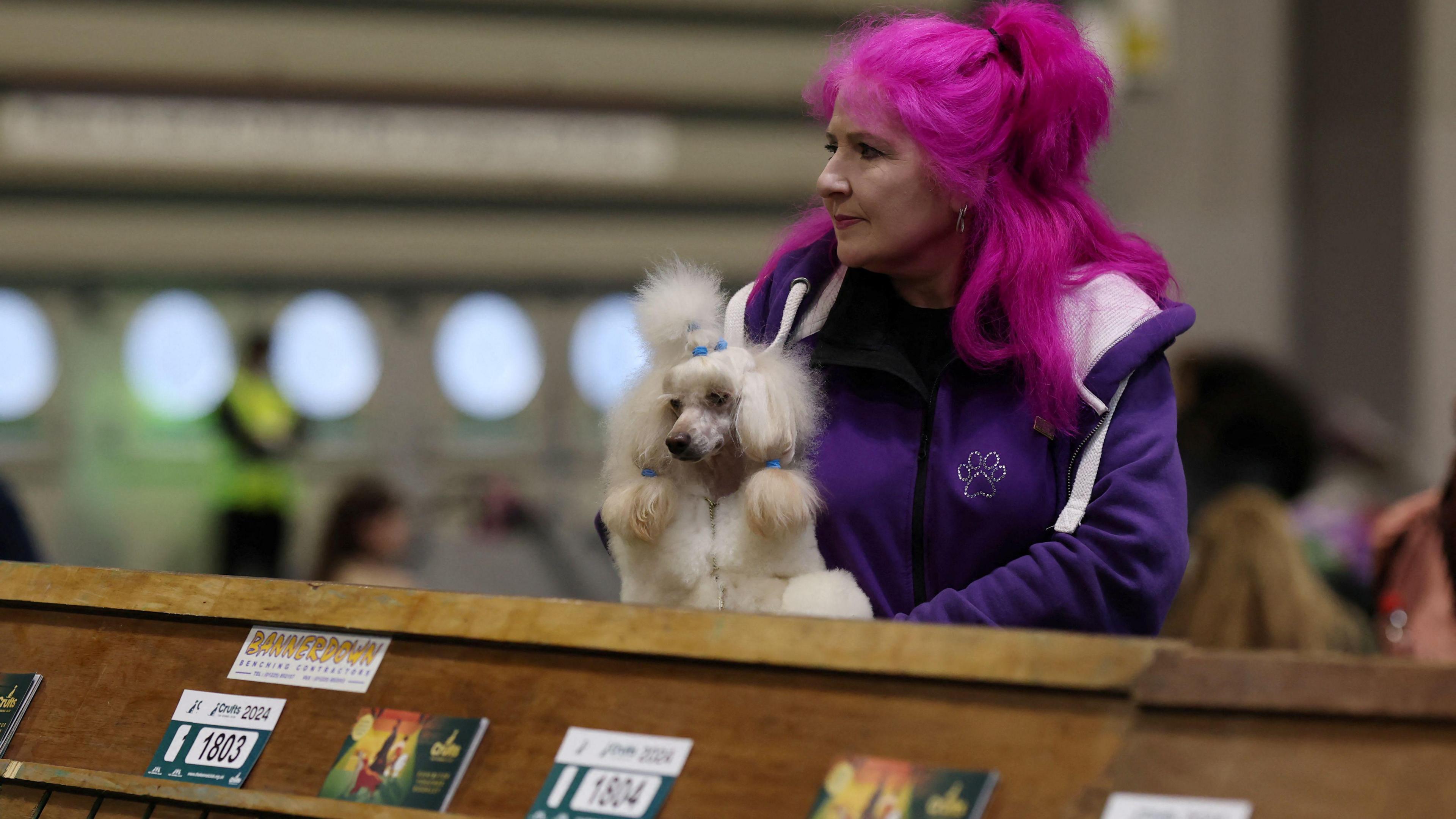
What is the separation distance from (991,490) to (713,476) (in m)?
0.34

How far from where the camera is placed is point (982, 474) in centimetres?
162

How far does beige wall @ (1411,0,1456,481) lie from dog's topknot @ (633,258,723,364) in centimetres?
864

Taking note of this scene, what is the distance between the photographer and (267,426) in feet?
21.8

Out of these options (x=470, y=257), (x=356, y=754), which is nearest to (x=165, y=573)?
(x=356, y=754)

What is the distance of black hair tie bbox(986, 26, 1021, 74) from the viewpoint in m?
1.66

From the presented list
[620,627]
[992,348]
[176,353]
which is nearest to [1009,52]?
[992,348]

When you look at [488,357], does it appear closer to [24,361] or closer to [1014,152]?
[24,361]

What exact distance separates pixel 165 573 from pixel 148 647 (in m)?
0.09

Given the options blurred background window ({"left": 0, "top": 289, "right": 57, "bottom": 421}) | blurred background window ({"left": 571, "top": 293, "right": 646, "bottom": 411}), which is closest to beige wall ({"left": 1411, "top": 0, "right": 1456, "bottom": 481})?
blurred background window ({"left": 571, "top": 293, "right": 646, "bottom": 411})

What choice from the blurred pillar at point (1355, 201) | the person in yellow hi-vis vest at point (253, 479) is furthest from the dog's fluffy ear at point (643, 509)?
the blurred pillar at point (1355, 201)

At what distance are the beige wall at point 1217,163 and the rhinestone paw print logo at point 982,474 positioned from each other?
849 centimetres

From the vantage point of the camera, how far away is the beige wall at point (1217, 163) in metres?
9.70

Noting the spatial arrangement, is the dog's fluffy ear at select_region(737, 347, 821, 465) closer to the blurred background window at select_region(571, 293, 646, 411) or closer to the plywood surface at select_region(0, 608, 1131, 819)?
the plywood surface at select_region(0, 608, 1131, 819)

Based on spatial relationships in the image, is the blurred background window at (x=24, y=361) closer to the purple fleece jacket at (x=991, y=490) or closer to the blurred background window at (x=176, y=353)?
the blurred background window at (x=176, y=353)
